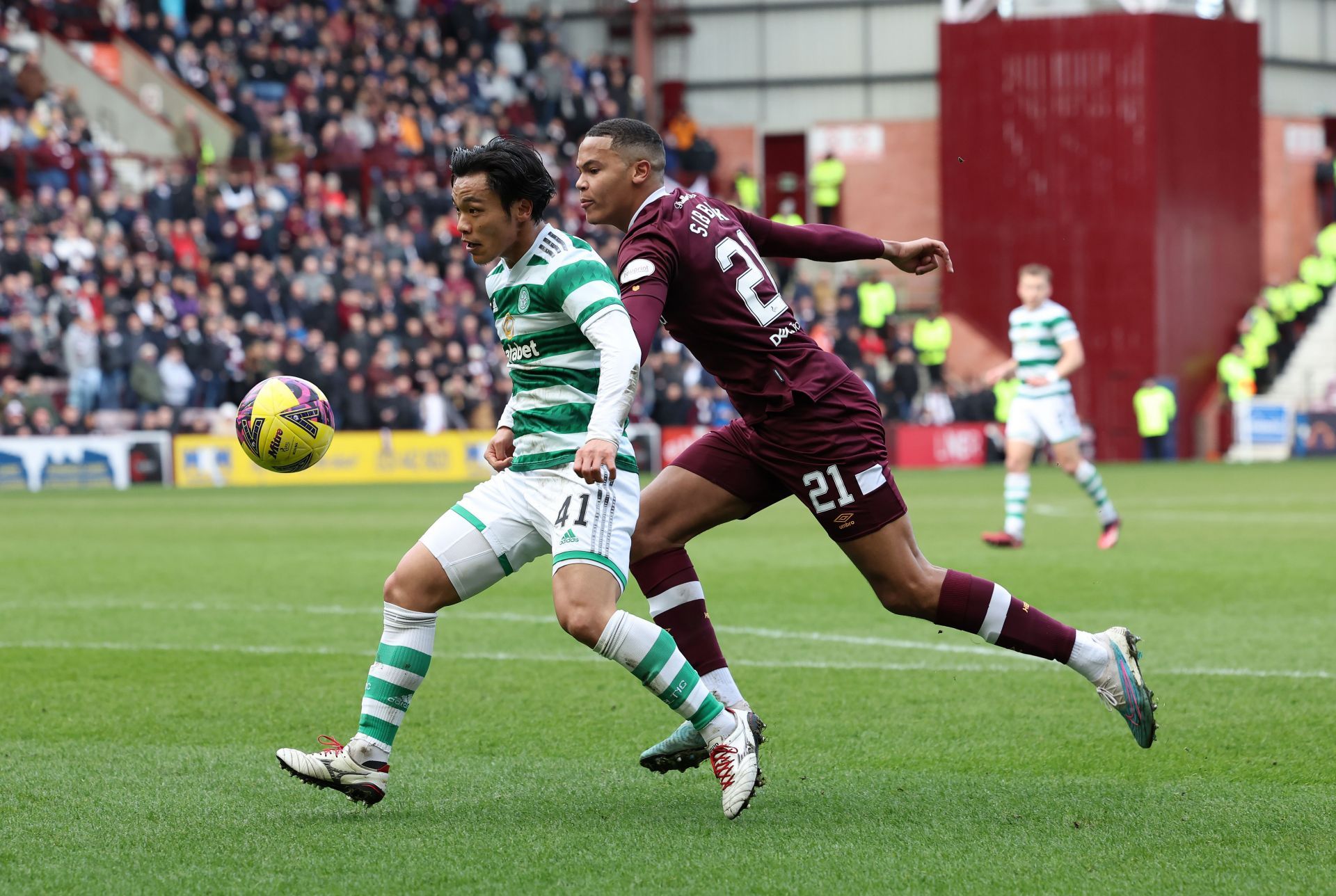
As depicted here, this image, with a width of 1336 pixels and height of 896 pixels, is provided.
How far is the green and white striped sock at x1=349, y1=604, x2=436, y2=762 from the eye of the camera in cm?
512

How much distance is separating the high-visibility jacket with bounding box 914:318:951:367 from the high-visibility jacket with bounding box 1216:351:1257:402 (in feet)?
18.7

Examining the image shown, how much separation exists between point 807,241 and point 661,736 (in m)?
1.85

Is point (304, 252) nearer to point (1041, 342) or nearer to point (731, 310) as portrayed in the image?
point (1041, 342)

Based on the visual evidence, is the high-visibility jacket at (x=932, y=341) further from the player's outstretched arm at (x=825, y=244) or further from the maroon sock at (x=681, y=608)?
the maroon sock at (x=681, y=608)

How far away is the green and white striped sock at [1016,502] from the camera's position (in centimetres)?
1355

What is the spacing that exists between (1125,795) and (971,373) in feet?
97.8

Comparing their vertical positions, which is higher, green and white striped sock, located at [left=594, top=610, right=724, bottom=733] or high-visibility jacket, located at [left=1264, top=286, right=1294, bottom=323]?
high-visibility jacket, located at [left=1264, top=286, right=1294, bottom=323]

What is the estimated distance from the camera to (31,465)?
78.0ft

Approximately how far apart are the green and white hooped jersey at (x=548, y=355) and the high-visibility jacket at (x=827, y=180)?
33327mm

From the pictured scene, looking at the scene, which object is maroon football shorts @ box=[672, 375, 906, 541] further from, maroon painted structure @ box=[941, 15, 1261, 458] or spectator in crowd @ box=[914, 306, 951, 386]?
maroon painted structure @ box=[941, 15, 1261, 458]

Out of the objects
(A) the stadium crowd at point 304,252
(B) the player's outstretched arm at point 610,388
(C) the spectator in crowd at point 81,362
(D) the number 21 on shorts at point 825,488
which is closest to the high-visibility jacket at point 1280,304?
(A) the stadium crowd at point 304,252

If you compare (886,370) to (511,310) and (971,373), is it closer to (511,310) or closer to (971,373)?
(971,373)

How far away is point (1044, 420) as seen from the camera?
13.9 meters

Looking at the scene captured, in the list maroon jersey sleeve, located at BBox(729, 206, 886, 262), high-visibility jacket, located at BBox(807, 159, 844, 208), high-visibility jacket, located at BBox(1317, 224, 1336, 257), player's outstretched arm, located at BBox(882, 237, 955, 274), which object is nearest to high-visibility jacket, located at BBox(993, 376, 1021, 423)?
high-visibility jacket, located at BBox(807, 159, 844, 208)
